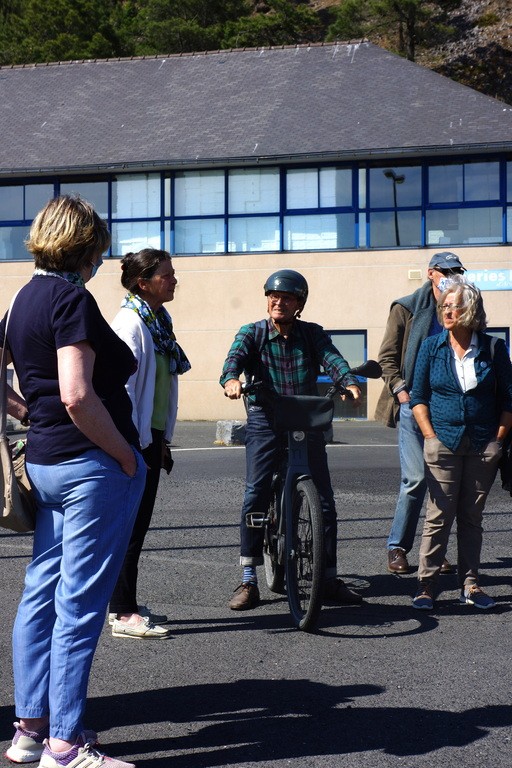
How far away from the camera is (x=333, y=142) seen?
26.5 meters

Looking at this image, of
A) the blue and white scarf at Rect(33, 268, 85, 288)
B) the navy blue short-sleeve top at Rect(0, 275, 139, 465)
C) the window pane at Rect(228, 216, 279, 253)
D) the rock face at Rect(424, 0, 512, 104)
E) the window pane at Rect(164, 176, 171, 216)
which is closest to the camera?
the navy blue short-sleeve top at Rect(0, 275, 139, 465)

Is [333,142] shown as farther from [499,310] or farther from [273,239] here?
[499,310]

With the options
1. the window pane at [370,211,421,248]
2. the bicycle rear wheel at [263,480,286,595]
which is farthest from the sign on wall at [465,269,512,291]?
the bicycle rear wheel at [263,480,286,595]

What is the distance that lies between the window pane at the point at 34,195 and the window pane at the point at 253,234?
16.2 ft

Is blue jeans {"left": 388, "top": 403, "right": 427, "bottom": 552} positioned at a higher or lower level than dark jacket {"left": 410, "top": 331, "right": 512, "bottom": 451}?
lower

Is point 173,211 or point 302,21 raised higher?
point 302,21

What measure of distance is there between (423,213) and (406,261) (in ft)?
4.22

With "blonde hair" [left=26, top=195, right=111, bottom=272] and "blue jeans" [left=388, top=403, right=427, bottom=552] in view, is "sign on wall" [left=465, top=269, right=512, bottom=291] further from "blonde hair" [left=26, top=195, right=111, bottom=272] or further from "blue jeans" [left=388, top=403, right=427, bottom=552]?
"blonde hair" [left=26, top=195, right=111, bottom=272]

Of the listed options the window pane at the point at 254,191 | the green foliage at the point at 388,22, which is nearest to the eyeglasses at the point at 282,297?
the window pane at the point at 254,191

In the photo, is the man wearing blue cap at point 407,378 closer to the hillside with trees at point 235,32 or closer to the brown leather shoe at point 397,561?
the brown leather shoe at point 397,561

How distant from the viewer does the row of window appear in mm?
26344

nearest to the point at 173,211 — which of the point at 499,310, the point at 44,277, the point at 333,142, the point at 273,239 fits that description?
the point at 273,239

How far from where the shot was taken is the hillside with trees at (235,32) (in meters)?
47.6

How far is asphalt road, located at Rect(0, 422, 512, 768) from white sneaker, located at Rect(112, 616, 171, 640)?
0.06m
